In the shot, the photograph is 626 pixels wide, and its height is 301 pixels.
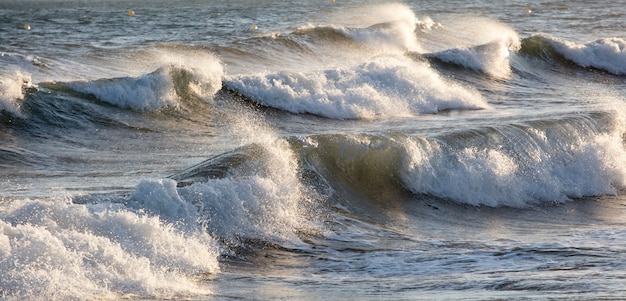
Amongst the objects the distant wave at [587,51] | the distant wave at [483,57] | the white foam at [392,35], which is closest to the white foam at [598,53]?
the distant wave at [587,51]

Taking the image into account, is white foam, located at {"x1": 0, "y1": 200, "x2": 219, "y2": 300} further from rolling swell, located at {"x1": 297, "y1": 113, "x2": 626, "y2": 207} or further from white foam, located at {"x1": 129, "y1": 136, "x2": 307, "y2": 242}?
rolling swell, located at {"x1": 297, "y1": 113, "x2": 626, "y2": 207}

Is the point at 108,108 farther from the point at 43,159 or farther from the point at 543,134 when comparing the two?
the point at 543,134

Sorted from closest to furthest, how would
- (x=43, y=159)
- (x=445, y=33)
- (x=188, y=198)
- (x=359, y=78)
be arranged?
(x=188, y=198), (x=43, y=159), (x=359, y=78), (x=445, y=33)

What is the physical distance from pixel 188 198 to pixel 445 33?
24.9m

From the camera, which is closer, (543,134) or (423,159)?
(423,159)

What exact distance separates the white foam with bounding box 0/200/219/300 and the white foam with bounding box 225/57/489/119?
10.0 metres

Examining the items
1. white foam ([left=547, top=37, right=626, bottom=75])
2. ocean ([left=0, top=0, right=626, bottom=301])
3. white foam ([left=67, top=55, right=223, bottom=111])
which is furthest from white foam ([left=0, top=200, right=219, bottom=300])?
white foam ([left=547, top=37, right=626, bottom=75])

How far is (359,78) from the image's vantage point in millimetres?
20312

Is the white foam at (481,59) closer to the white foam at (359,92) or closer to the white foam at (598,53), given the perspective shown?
the white foam at (598,53)

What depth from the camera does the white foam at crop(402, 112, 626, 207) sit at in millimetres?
12844

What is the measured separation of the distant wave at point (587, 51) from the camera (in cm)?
2689

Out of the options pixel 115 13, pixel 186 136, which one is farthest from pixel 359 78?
pixel 115 13

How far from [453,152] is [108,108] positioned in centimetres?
688

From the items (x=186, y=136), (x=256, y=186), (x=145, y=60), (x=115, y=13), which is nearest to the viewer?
(x=256, y=186)
